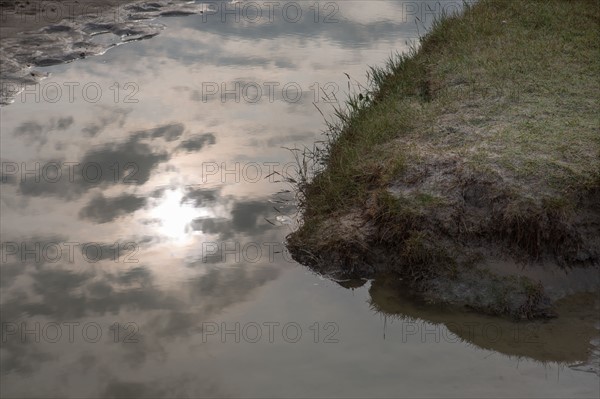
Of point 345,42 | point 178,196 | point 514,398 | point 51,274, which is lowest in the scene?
point 514,398

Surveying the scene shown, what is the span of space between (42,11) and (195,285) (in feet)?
25.2

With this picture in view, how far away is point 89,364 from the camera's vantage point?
5.24 meters

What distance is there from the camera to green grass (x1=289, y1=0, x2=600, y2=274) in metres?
6.11

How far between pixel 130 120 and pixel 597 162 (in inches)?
188

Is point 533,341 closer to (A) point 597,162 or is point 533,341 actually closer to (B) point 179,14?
(A) point 597,162

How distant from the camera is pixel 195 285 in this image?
6.15 meters

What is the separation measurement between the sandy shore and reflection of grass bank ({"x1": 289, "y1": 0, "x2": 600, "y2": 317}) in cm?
525

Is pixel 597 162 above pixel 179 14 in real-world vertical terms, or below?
below

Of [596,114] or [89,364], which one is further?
[596,114]

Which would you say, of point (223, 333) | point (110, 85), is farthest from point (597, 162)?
point (110, 85)
